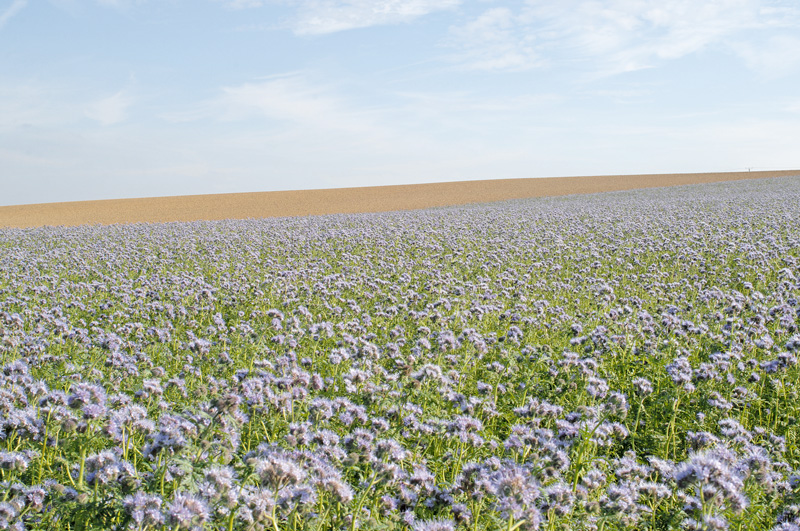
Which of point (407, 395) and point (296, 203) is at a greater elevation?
point (296, 203)

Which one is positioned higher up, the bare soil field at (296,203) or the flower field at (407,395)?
the bare soil field at (296,203)

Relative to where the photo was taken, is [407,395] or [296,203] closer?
[407,395]

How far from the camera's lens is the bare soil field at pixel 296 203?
1773 inches

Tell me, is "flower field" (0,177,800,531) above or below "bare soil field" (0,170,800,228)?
below

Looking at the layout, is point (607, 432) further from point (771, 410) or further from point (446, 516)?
point (771, 410)

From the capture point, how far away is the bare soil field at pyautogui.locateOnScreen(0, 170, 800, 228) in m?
45.0

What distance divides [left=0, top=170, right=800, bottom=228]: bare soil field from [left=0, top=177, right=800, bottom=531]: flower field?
106 feet

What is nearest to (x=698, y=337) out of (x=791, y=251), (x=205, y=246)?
(x=791, y=251)

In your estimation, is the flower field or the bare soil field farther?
the bare soil field

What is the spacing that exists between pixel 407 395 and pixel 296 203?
5416 cm

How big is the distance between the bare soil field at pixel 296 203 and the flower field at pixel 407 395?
32.4 meters

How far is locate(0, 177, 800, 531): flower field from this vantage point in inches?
101

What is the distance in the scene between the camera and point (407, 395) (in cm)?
442

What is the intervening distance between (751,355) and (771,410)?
1.29 metres
